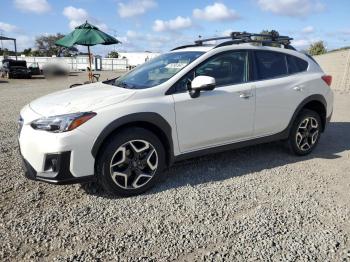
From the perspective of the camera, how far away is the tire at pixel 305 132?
5.27 meters

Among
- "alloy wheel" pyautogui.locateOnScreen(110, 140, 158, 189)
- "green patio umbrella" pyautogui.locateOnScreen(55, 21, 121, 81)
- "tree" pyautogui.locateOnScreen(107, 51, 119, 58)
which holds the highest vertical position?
"tree" pyautogui.locateOnScreen(107, 51, 119, 58)

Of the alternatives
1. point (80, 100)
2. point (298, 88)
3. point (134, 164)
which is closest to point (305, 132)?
point (298, 88)

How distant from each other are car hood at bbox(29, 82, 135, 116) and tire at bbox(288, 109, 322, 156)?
2690 millimetres

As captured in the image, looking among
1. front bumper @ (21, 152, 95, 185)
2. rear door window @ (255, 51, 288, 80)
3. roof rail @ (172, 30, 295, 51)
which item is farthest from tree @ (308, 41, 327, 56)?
front bumper @ (21, 152, 95, 185)

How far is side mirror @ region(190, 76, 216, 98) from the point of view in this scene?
3.92 m

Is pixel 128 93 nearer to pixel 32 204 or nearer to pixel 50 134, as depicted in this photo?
pixel 50 134

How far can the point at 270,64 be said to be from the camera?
195 inches

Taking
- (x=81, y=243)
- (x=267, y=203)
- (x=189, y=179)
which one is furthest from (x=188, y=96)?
(x=81, y=243)

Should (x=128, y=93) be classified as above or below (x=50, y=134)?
above

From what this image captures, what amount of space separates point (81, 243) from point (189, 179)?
5.70ft

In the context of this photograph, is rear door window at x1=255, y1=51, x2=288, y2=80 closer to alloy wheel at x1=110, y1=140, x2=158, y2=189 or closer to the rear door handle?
the rear door handle

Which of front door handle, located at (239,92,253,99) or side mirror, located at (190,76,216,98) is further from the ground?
side mirror, located at (190,76,216,98)

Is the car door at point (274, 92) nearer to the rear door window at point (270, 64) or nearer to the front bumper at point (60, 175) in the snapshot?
the rear door window at point (270, 64)

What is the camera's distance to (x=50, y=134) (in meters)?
3.40
